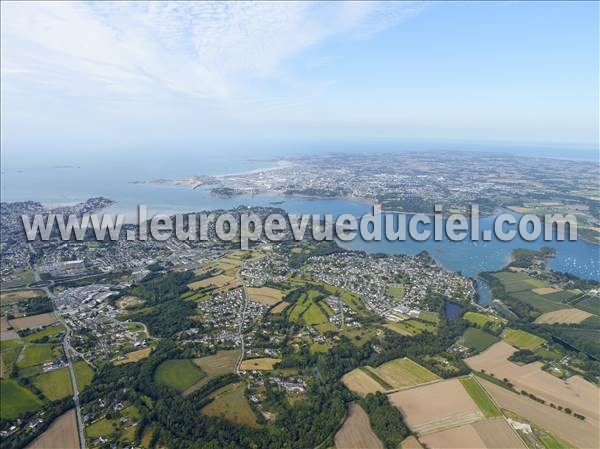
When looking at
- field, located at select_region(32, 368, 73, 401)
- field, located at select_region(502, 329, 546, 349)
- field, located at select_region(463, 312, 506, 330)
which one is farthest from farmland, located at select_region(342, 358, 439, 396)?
field, located at select_region(32, 368, 73, 401)

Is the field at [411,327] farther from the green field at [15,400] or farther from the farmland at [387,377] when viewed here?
the green field at [15,400]

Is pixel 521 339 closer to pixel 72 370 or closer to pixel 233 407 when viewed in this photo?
pixel 233 407

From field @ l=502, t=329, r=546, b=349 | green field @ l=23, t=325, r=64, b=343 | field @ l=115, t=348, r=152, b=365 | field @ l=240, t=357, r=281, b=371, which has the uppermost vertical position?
green field @ l=23, t=325, r=64, b=343

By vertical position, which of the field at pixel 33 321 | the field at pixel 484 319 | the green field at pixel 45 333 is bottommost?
the field at pixel 484 319

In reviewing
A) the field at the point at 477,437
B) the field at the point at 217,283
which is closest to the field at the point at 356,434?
the field at the point at 477,437

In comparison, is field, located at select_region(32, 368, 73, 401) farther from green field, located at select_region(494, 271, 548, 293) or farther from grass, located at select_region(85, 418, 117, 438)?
green field, located at select_region(494, 271, 548, 293)

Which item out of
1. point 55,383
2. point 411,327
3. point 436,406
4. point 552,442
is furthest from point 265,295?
point 552,442

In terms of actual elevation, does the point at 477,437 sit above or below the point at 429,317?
below
